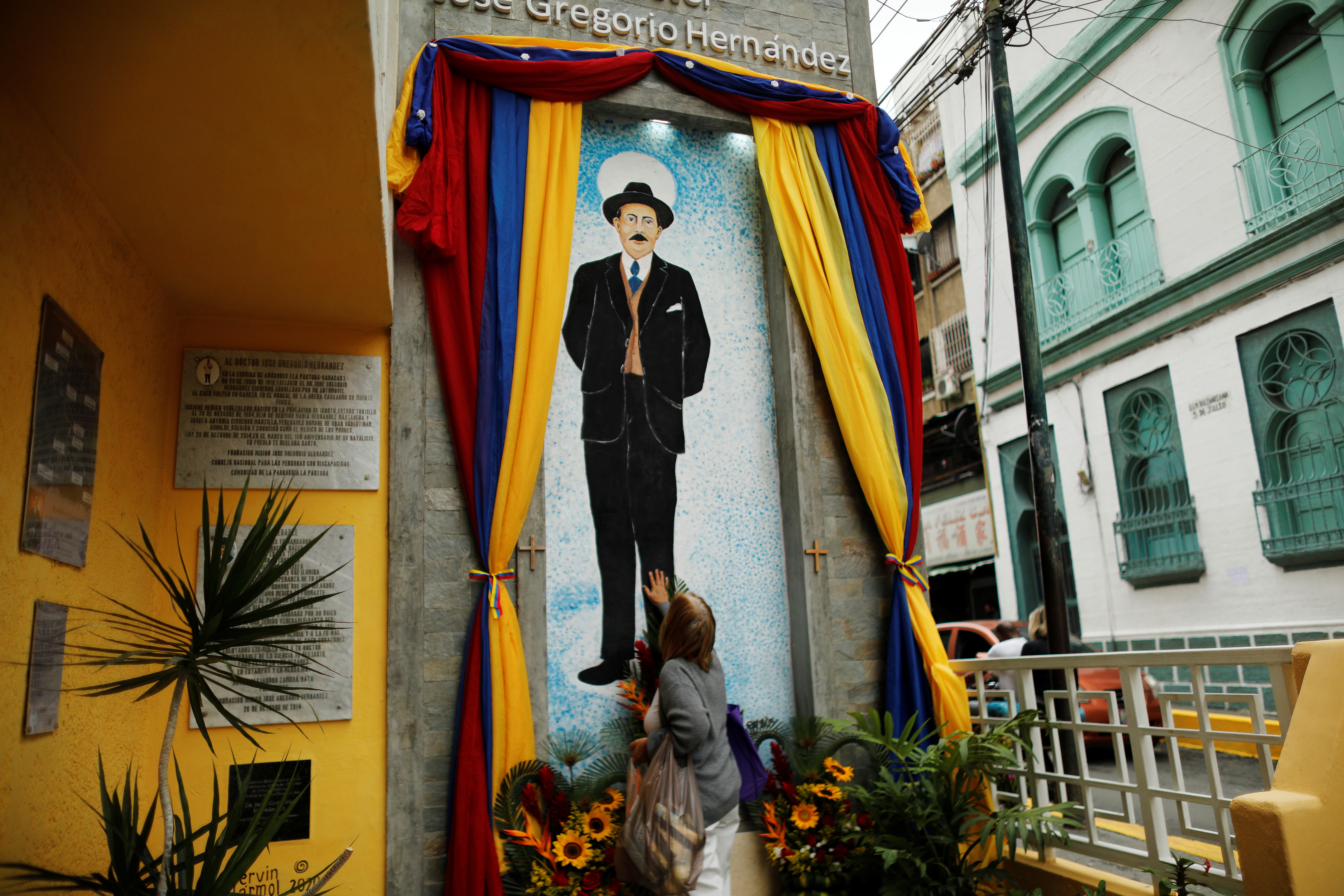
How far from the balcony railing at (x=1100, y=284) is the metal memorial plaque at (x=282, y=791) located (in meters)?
11.1

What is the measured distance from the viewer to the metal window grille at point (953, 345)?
52.6 feet

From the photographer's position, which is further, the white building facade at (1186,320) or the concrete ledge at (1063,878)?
the white building facade at (1186,320)

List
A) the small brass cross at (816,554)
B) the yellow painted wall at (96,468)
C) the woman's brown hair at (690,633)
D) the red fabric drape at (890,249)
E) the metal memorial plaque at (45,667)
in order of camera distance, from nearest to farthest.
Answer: the yellow painted wall at (96,468), the metal memorial plaque at (45,667), the woman's brown hair at (690,633), the small brass cross at (816,554), the red fabric drape at (890,249)

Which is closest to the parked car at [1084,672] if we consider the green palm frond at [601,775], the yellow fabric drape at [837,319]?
the yellow fabric drape at [837,319]

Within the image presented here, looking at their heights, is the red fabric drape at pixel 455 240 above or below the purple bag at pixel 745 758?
above

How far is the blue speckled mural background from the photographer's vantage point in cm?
552

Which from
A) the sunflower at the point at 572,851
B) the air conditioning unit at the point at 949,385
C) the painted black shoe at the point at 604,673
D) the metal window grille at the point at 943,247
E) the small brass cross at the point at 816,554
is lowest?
the sunflower at the point at 572,851

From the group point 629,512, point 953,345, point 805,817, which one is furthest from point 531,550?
point 953,345

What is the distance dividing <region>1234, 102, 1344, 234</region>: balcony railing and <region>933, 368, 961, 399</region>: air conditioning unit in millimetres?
6428

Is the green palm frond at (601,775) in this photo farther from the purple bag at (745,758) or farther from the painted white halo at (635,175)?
the painted white halo at (635,175)

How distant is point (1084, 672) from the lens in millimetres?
8602

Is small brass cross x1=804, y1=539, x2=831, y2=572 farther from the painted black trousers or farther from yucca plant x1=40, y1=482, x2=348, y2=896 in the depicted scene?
yucca plant x1=40, y1=482, x2=348, y2=896

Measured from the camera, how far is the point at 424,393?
5.21 meters

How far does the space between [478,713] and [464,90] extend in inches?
152
